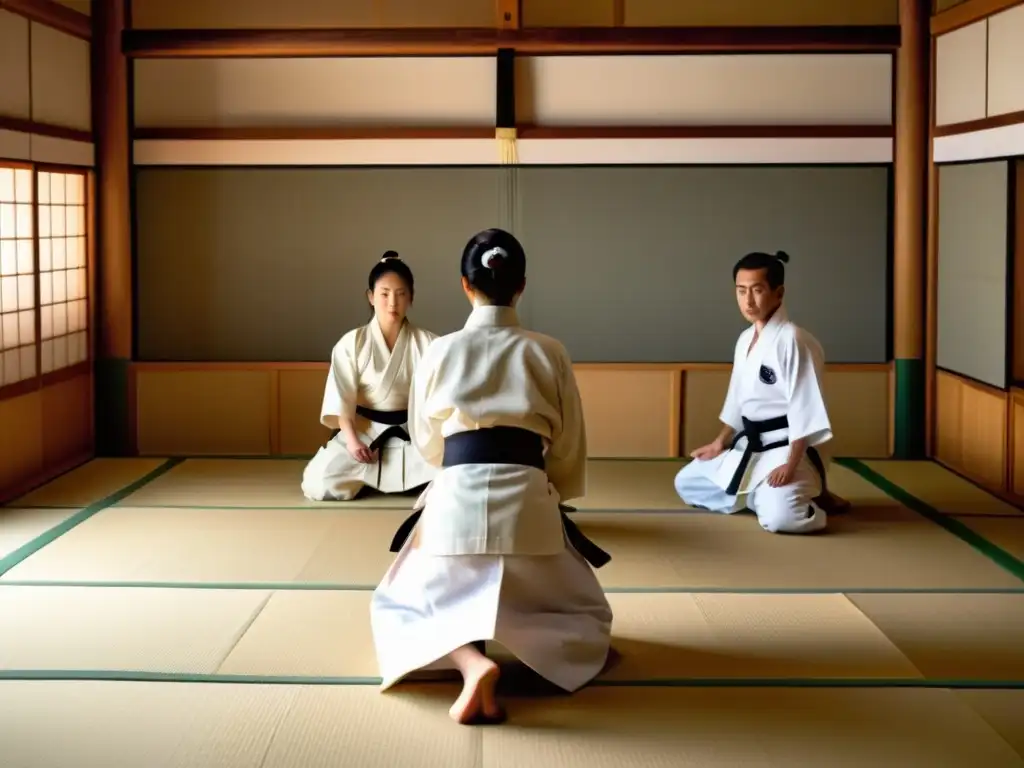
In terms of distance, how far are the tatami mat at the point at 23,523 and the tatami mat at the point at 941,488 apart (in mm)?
3717

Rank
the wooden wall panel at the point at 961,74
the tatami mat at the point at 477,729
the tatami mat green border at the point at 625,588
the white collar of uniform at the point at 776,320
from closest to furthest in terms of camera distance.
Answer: the tatami mat at the point at 477,729, the tatami mat green border at the point at 625,588, the white collar of uniform at the point at 776,320, the wooden wall panel at the point at 961,74

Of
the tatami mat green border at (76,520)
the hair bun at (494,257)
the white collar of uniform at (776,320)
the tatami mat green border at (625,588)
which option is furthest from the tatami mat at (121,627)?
the white collar of uniform at (776,320)

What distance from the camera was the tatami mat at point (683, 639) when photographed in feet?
11.3

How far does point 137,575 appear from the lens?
437 centimetres

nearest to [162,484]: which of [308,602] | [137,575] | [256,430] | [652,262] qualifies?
[256,430]

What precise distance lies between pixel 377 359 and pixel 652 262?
1780 mm

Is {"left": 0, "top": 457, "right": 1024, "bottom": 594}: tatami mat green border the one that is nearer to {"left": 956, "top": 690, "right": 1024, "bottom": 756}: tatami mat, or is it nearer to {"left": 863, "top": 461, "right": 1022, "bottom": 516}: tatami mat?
{"left": 863, "top": 461, "right": 1022, "bottom": 516}: tatami mat

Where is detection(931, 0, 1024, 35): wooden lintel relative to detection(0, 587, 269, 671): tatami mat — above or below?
above

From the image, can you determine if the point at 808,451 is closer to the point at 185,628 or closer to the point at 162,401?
the point at 185,628

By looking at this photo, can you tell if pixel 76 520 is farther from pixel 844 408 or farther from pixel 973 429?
pixel 973 429

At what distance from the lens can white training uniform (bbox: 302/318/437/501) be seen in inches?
226

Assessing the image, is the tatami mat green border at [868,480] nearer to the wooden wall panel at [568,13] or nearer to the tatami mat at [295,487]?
the tatami mat at [295,487]

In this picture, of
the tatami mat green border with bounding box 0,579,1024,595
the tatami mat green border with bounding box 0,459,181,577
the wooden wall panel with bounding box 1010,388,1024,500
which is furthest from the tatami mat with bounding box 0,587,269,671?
the wooden wall panel with bounding box 1010,388,1024,500

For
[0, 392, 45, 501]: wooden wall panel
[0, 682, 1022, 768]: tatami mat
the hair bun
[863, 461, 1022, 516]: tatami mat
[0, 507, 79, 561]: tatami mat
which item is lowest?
[0, 682, 1022, 768]: tatami mat
